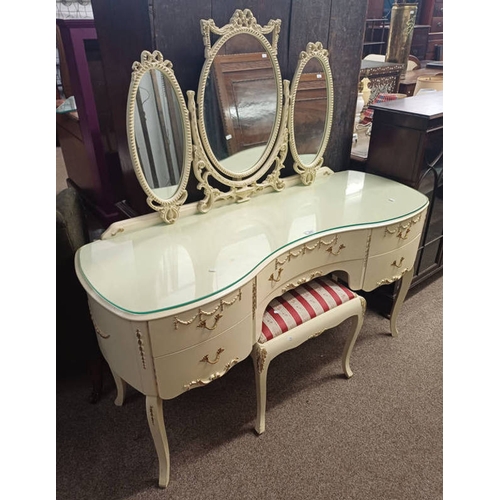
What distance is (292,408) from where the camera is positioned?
169cm

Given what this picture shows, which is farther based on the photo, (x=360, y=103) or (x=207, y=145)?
(x=360, y=103)

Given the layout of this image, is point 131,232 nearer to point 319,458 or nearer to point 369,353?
→ point 319,458

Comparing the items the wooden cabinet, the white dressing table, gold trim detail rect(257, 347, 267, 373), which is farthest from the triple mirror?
the wooden cabinet

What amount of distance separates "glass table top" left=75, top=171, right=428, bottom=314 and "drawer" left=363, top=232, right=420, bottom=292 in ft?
0.57

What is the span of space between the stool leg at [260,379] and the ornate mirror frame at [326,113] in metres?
0.80

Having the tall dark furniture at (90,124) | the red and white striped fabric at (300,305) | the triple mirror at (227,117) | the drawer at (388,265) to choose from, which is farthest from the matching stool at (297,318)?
the tall dark furniture at (90,124)

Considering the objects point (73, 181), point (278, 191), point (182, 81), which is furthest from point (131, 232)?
point (73, 181)

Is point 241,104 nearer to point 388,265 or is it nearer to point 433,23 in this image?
point 388,265

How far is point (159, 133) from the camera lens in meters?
1.37

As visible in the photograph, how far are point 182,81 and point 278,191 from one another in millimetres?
609

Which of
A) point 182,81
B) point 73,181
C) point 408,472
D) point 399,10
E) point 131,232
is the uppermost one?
point 399,10

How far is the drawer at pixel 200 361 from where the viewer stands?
3.90 ft

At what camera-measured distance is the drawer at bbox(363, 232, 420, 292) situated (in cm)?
169

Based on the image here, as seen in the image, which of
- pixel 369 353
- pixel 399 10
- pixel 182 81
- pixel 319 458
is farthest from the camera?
pixel 399 10
